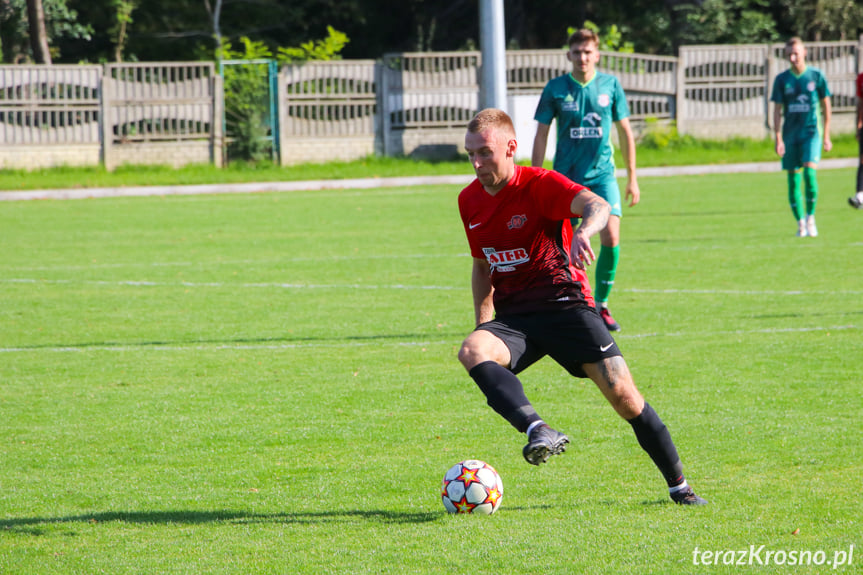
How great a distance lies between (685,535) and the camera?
14.0 feet

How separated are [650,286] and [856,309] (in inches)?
86.0

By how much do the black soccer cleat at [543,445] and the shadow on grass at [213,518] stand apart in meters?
0.72

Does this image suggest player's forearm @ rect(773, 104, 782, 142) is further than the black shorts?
Yes

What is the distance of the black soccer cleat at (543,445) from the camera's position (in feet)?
13.3

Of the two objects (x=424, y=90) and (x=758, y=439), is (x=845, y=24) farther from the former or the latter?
(x=758, y=439)

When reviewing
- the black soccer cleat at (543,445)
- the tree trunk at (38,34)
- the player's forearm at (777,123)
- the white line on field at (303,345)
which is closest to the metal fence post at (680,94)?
the player's forearm at (777,123)

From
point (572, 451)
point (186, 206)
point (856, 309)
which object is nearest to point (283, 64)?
point (186, 206)

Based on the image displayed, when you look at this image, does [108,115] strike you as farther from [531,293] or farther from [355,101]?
[531,293]

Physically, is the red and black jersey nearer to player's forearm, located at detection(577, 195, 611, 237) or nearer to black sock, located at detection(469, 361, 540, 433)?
player's forearm, located at detection(577, 195, 611, 237)

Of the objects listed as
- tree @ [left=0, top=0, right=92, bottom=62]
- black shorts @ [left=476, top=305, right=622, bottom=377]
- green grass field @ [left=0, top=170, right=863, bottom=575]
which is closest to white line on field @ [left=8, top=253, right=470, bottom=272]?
green grass field @ [left=0, top=170, right=863, bottom=575]

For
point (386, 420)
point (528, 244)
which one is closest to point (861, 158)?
point (386, 420)

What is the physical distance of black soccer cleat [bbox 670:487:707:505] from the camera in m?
4.62

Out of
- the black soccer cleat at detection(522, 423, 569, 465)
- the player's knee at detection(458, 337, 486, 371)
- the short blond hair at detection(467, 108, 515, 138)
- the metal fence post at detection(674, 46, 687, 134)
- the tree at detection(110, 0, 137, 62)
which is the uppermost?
the tree at detection(110, 0, 137, 62)

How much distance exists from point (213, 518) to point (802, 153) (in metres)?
11.3
